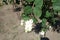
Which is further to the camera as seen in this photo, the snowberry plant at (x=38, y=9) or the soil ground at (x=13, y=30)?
the soil ground at (x=13, y=30)

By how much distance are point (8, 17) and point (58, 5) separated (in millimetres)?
2004

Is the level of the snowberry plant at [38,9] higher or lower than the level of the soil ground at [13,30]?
higher

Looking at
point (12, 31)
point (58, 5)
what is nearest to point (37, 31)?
point (12, 31)

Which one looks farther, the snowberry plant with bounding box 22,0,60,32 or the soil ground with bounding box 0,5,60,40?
the soil ground with bounding box 0,5,60,40

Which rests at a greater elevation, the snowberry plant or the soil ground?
Answer: the snowberry plant

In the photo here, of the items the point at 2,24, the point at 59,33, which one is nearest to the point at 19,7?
the point at 2,24

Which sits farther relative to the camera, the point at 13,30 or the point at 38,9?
the point at 13,30

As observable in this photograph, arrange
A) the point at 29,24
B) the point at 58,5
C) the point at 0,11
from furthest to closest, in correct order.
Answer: the point at 0,11, the point at 29,24, the point at 58,5

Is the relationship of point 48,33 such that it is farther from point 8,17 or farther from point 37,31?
point 8,17

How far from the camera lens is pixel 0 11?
3891 mm

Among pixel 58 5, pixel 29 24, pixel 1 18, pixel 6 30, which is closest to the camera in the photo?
pixel 58 5

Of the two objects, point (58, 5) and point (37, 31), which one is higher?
point (58, 5)

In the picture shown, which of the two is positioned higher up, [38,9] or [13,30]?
[38,9]

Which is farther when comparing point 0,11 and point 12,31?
point 0,11
